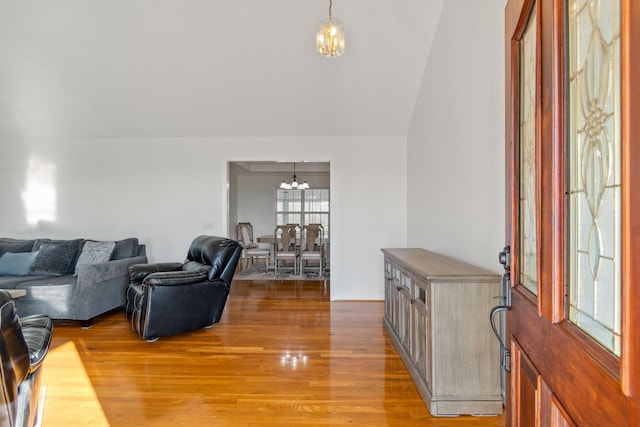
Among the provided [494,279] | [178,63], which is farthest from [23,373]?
[178,63]

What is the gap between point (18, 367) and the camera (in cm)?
146

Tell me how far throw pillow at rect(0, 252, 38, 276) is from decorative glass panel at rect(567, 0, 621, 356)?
5.15 metres

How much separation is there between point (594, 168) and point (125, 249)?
470cm

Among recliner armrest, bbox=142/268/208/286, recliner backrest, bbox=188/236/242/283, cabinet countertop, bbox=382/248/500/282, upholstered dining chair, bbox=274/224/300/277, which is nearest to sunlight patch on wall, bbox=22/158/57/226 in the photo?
recliner backrest, bbox=188/236/242/283

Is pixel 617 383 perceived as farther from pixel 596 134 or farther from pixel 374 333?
pixel 374 333

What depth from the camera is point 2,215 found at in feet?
16.2

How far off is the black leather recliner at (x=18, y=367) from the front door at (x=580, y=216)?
1.82m

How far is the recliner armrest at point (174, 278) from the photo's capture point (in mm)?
3214

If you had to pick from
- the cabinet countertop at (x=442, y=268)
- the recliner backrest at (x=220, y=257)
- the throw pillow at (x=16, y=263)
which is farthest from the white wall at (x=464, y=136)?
the throw pillow at (x=16, y=263)

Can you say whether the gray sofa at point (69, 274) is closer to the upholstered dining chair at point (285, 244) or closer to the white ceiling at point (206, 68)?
the white ceiling at point (206, 68)

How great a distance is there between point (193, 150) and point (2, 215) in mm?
2910

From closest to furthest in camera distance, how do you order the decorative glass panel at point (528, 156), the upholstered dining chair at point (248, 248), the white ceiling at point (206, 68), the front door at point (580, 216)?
the front door at point (580, 216)
the decorative glass panel at point (528, 156)
the white ceiling at point (206, 68)
the upholstered dining chair at point (248, 248)

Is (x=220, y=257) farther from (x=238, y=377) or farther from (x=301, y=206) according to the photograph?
(x=301, y=206)

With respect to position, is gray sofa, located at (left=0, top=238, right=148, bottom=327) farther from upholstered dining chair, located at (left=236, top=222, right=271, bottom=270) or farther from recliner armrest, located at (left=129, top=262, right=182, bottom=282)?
upholstered dining chair, located at (left=236, top=222, right=271, bottom=270)
